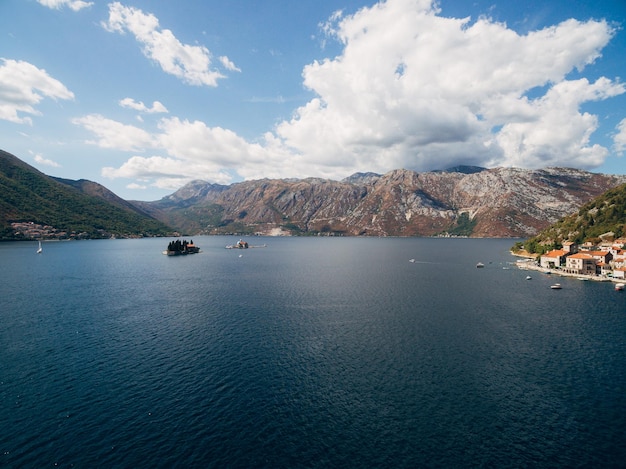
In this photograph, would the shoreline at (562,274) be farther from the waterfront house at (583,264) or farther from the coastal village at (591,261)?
the waterfront house at (583,264)

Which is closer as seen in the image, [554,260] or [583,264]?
[583,264]

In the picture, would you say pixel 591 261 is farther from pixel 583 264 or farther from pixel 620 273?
pixel 620 273

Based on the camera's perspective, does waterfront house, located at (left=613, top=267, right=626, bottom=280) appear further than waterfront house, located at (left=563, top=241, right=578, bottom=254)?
No

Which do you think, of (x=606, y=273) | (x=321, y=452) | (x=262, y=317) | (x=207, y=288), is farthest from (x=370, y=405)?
(x=606, y=273)

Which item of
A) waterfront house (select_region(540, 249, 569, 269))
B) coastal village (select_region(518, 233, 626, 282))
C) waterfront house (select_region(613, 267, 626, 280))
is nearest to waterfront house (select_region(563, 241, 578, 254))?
coastal village (select_region(518, 233, 626, 282))

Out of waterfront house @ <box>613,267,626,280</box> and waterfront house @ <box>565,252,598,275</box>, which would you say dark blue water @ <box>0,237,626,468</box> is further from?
waterfront house @ <box>565,252,598,275</box>

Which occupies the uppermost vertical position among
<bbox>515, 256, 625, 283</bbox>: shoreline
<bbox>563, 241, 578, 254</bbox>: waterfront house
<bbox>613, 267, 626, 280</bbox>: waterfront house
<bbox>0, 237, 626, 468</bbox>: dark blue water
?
<bbox>563, 241, 578, 254</bbox>: waterfront house

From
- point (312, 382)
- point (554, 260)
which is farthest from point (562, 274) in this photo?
point (312, 382)
